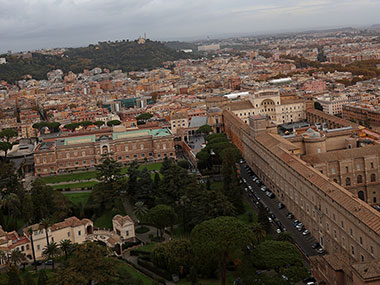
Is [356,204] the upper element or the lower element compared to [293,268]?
upper

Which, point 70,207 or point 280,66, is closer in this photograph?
point 70,207

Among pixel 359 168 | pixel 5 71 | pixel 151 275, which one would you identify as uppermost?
pixel 5 71

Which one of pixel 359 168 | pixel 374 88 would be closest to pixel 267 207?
pixel 359 168

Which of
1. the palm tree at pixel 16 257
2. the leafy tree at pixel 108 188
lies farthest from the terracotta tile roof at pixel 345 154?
the palm tree at pixel 16 257

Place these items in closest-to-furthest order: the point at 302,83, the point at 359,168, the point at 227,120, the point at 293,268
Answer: the point at 293,268
the point at 359,168
the point at 227,120
the point at 302,83

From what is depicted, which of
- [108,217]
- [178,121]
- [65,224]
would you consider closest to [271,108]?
[178,121]

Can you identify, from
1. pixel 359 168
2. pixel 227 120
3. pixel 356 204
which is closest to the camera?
pixel 356 204

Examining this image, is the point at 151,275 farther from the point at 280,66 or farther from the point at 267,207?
the point at 280,66
